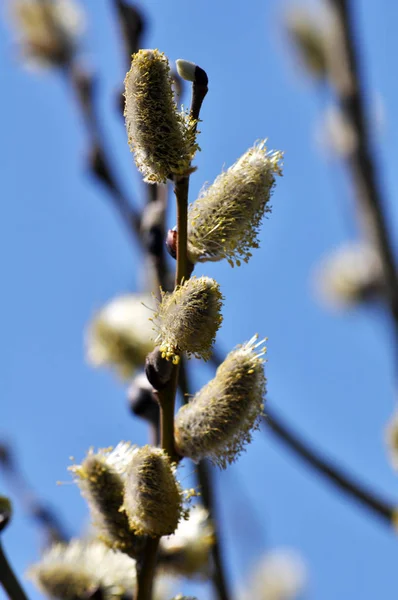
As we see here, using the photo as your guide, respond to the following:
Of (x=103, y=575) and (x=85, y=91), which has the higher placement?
(x=85, y=91)

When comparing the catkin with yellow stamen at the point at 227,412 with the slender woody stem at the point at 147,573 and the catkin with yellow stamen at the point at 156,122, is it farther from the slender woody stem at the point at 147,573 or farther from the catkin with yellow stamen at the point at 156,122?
the catkin with yellow stamen at the point at 156,122

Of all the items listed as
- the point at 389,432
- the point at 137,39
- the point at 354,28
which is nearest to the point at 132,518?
the point at 389,432

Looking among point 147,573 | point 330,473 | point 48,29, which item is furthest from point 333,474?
point 48,29

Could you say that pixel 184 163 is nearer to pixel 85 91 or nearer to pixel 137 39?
pixel 137 39

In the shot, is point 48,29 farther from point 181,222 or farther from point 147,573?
point 147,573

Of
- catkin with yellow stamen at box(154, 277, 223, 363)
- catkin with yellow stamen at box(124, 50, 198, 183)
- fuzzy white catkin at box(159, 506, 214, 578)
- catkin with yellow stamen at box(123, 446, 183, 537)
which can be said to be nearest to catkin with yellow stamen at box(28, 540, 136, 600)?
fuzzy white catkin at box(159, 506, 214, 578)

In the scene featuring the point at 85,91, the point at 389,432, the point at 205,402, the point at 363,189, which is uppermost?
the point at 363,189

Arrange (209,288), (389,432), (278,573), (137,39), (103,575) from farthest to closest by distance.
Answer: (278,573), (137,39), (389,432), (103,575), (209,288)
